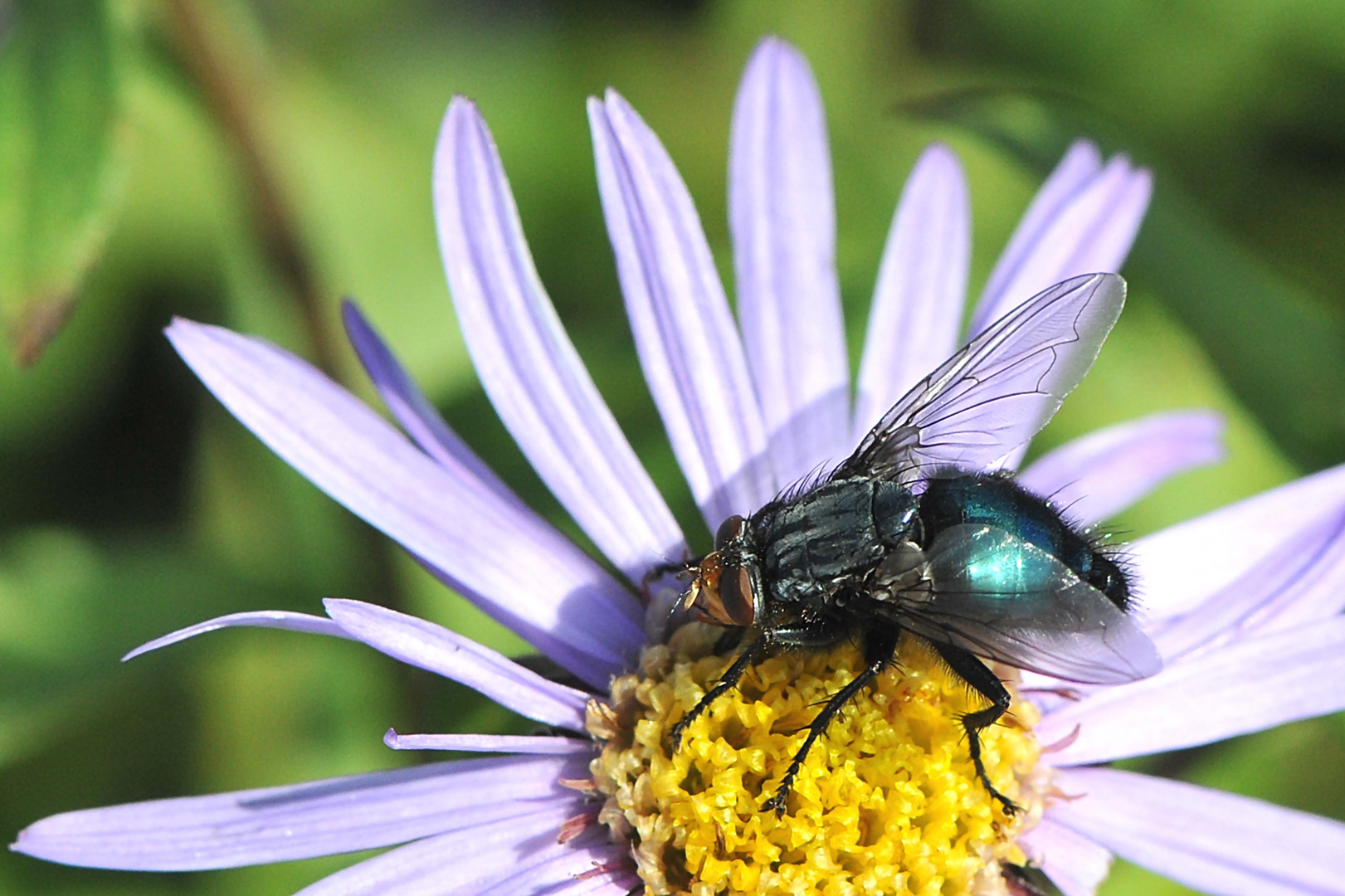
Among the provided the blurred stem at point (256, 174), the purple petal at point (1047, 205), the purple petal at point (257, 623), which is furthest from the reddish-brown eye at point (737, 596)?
the blurred stem at point (256, 174)

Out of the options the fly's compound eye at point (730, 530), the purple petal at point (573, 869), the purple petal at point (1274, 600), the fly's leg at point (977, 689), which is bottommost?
the purple petal at point (1274, 600)

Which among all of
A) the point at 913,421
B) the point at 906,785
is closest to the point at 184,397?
the point at 913,421

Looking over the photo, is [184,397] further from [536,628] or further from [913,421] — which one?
[913,421]

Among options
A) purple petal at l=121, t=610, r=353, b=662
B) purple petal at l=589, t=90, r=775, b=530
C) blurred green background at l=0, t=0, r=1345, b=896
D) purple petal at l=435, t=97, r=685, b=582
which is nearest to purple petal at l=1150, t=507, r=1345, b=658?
blurred green background at l=0, t=0, r=1345, b=896

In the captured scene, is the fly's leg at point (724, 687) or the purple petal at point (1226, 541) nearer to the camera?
the fly's leg at point (724, 687)

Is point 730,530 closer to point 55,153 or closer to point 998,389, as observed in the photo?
point 998,389

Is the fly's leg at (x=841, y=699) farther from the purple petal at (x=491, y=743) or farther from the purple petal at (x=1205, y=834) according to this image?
the purple petal at (x=1205, y=834)
